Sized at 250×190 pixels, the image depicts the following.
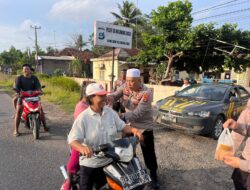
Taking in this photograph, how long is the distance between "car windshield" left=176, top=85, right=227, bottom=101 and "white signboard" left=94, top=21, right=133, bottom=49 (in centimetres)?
256

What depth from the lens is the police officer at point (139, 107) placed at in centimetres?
317

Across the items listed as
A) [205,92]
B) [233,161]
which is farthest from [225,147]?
[205,92]

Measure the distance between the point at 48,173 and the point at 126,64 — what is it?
1791cm

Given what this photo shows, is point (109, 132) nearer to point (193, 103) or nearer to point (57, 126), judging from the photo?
point (193, 103)

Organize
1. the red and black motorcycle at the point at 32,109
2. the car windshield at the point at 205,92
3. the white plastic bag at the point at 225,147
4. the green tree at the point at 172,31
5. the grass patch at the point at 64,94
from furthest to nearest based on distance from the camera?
the green tree at the point at 172,31 → the grass patch at the point at 64,94 → the car windshield at the point at 205,92 → the red and black motorcycle at the point at 32,109 → the white plastic bag at the point at 225,147

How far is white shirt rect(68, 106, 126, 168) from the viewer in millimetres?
2268

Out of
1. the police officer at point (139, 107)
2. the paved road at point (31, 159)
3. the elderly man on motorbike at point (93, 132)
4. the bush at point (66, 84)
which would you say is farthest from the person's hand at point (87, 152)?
the bush at point (66, 84)

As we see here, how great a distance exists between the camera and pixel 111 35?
7.33 metres

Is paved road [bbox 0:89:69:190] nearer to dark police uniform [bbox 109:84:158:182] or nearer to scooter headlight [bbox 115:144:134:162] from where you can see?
dark police uniform [bbox 109:84:158:182]

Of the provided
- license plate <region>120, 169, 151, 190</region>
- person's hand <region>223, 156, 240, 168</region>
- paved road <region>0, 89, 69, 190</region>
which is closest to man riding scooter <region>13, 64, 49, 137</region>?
paved road <region>0, 89, 69, 190</region>

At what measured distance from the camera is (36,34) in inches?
1497

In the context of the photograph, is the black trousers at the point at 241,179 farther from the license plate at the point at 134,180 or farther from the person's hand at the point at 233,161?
the license plate at the point at 134,180

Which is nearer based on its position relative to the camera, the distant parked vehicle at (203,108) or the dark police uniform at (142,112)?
the dark police uniform at (142,112)

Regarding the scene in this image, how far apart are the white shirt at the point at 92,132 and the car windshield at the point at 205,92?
4.77 metres
